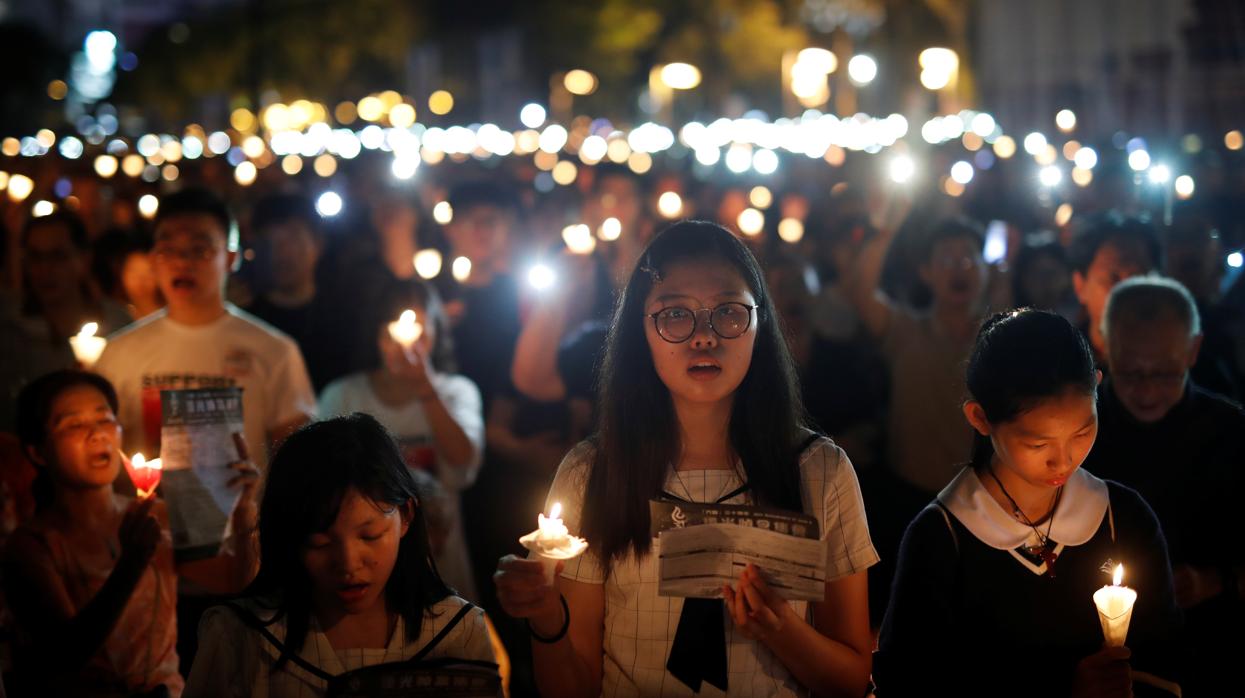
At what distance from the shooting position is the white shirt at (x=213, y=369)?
15.8 feet

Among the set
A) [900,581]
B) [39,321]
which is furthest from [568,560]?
[39,321]

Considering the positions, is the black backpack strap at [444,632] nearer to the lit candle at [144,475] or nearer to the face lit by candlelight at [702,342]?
the face lit by candlelight at [702,342]

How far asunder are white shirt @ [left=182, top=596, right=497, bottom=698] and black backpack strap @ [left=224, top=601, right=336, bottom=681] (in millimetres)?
11

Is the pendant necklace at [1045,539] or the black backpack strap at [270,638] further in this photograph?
the pendant necklace at [1045,539]

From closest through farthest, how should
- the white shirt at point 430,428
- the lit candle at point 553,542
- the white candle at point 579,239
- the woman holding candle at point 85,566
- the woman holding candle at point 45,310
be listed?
1. the lit candle at point 553,542
2. the woman holding candle at point 85,566
3. the white shirt at point 430,428
4. the woman holding candle at point 45,310
5. the white candle at point 579,239

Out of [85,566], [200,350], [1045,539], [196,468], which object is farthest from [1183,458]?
[200,350]

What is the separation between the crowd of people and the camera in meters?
2.98

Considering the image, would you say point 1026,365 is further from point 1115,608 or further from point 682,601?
point 682,601

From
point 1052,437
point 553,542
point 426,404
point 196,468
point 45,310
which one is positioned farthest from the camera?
point 45,310

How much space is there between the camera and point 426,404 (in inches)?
202

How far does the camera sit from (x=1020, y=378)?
10.0ft

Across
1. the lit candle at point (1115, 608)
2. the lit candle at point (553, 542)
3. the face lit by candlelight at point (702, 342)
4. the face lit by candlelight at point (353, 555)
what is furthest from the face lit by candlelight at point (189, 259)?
the lit candle at point (1115, 608)

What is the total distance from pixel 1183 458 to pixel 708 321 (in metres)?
1.76

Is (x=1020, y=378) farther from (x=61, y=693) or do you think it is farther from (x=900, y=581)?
(x=61, y=693)
